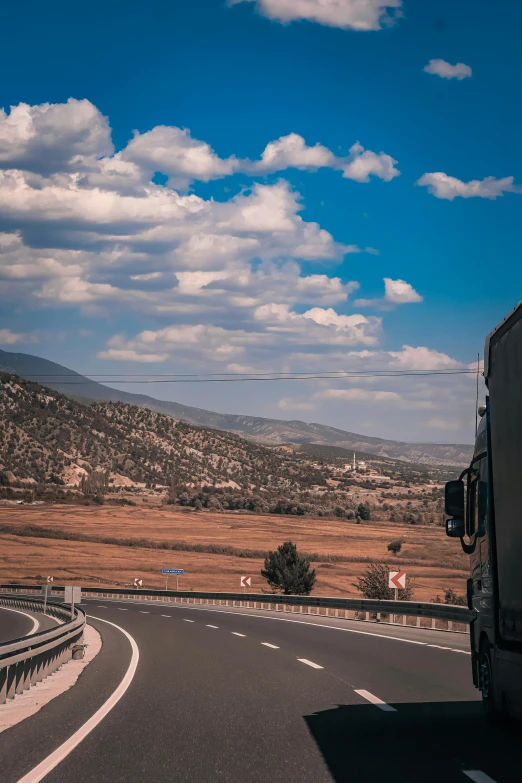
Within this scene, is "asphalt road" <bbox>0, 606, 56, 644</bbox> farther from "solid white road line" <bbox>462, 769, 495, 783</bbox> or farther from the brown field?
the brown field

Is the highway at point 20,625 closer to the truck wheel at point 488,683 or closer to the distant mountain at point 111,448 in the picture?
the truck wheel at point 488,683

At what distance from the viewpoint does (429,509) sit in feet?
528

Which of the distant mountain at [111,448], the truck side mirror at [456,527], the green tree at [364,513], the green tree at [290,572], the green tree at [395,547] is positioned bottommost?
the green tree at [290,572]

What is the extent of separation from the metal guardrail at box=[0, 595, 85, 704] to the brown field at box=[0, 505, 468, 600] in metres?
39.5

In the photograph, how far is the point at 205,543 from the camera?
107562 millimetres

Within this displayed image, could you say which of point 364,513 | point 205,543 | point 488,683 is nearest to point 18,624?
point 488,683

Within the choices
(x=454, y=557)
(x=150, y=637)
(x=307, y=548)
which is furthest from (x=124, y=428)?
(x=150, y=637)

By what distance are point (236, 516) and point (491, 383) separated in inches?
5080

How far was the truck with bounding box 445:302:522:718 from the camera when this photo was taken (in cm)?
805

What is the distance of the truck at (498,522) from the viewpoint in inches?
317

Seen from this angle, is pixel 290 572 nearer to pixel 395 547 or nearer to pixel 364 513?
pixel 395 547

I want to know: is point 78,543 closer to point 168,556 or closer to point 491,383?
point 168,556

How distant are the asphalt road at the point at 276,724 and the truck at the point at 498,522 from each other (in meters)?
0.70

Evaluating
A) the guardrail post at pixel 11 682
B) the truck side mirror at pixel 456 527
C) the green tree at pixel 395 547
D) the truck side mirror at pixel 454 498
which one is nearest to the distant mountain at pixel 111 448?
the green tree at pixel 395 547
